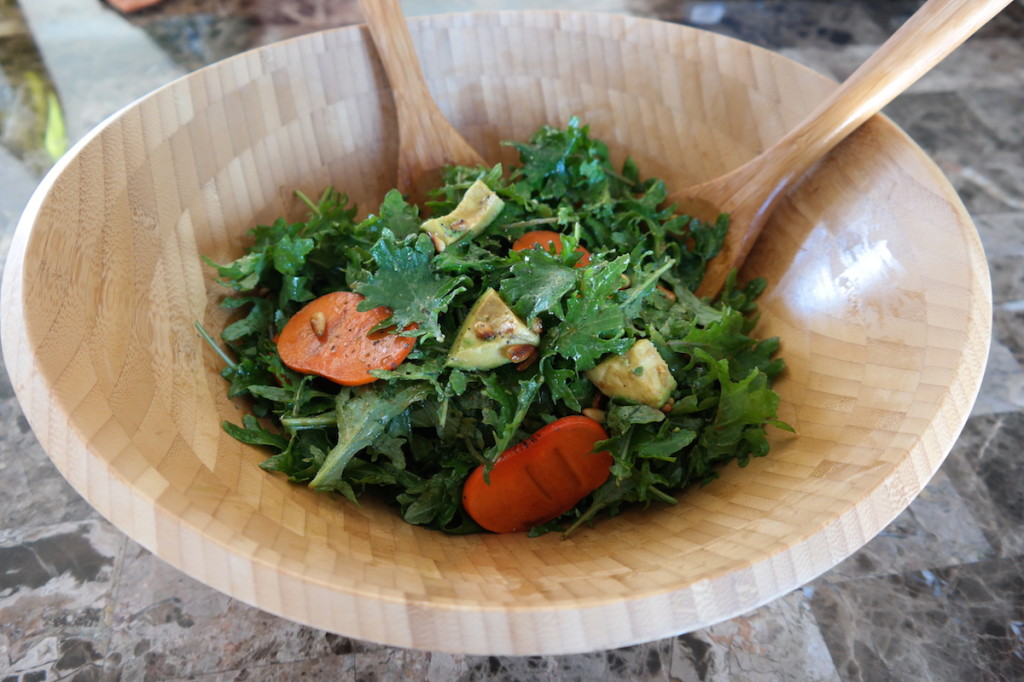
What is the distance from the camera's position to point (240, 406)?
138cm

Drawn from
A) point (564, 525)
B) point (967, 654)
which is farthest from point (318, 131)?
point (967, 654)

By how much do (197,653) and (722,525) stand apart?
96 centimetres

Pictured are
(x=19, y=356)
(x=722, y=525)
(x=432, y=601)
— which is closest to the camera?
(x=432, y=601)

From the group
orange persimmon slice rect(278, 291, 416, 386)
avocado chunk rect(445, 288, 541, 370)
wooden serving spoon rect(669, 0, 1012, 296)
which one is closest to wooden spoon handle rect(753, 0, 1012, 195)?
wooden serving spoon rect(669, 0, 1012, 296)

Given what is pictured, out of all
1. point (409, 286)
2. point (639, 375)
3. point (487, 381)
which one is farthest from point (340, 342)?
point (639, 375)

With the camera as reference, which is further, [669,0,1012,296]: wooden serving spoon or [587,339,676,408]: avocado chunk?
[669,0,1012,296]: wooden serving spoon

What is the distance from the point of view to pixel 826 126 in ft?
4.97

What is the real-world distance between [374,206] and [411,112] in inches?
10.4

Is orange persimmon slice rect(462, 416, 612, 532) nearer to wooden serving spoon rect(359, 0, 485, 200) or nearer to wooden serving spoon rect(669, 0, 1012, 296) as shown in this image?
wooden serving spoon rect(669, 0, 1012, 296)

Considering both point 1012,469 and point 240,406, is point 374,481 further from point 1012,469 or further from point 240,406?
point 1012,469

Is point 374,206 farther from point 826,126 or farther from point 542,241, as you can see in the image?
point 826,126

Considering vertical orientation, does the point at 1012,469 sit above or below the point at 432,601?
below

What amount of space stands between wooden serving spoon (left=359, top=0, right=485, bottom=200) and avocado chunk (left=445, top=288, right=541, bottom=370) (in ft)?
2.07

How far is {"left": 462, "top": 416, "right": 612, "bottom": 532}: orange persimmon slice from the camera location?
1258mm
